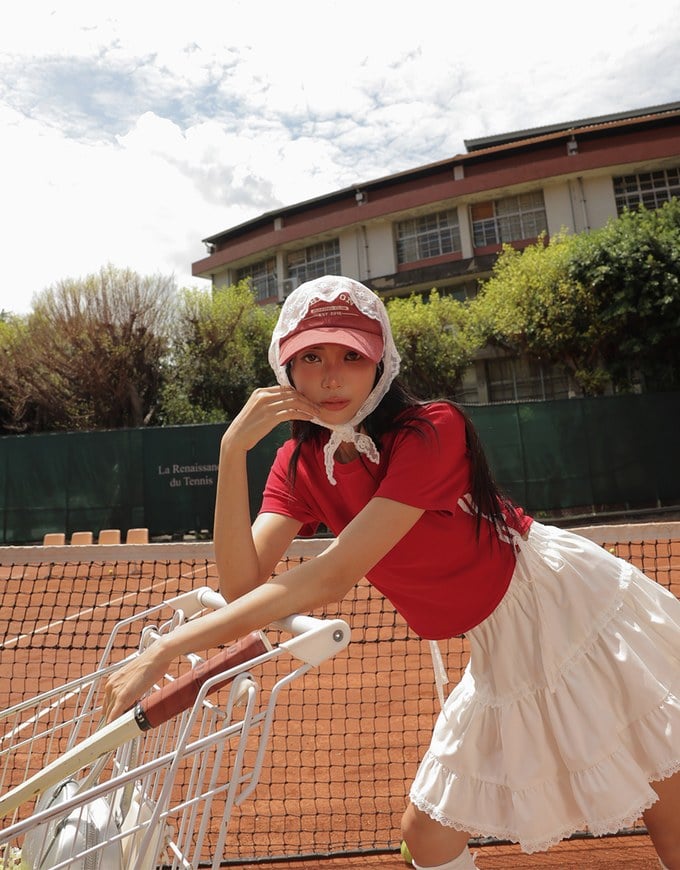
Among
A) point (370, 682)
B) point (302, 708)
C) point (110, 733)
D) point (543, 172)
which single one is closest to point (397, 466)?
point (110, 733)

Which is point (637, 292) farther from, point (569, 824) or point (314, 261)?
point (569, 824)

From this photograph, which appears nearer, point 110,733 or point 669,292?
point 110,733

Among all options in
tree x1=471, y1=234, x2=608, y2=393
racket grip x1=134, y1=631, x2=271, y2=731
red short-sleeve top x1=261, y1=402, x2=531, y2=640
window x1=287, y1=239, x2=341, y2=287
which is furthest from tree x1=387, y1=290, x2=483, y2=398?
racket grip x1=134, y1=631, x2=271, y2=731

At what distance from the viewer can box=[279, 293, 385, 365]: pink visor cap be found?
1495mm

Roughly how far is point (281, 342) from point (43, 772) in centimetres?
95

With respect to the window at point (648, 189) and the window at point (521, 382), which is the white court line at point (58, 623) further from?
the window at point (648, 189)

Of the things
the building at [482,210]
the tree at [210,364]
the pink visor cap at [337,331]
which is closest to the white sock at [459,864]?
the pink visor cap at [337,331]

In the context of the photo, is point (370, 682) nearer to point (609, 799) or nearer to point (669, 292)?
point (609, 799)

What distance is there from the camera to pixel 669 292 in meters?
18.1

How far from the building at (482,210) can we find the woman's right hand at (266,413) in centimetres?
2305

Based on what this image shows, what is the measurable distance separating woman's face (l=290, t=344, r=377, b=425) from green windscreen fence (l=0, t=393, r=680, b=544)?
40.0 ft

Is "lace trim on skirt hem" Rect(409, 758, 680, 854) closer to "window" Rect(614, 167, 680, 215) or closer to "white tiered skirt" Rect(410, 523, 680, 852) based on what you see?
"white tiered skirt" Rect(410, 523, 680, 852)

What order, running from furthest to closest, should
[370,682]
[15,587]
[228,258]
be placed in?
[228,258] < [15,587] < [370,682]

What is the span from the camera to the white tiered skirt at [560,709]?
5.04 feet
